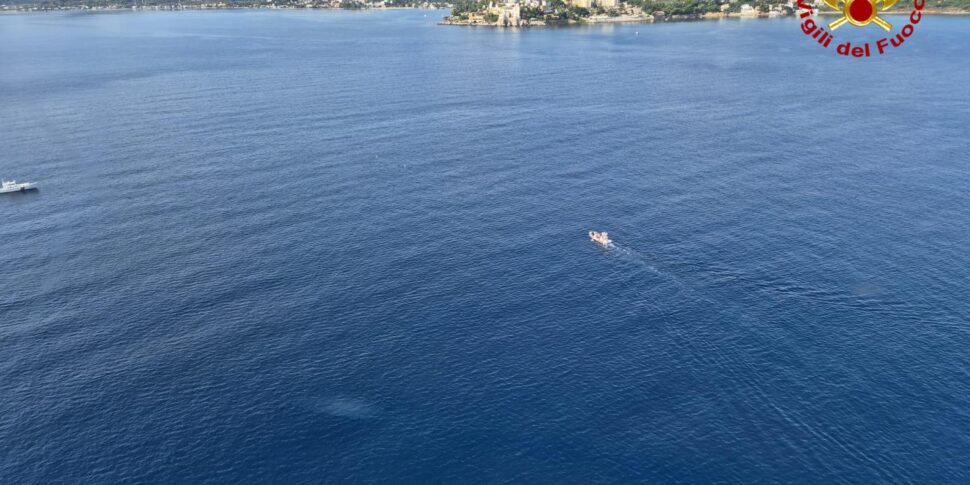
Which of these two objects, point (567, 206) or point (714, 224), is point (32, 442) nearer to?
point (567, 206)

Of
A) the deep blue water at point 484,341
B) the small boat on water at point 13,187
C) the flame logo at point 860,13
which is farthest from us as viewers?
the small boat on water at point 13,187

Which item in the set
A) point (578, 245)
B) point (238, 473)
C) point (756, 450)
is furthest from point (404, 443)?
point (578, 245)

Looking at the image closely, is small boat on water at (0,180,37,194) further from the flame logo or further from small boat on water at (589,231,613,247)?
the flame logo

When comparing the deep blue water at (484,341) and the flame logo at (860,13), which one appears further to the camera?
the flame logo at (860,13)

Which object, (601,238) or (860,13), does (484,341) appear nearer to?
(601,238)

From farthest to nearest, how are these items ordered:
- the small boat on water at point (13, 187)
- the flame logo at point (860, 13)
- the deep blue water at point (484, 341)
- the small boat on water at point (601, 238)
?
the small boat on water at point (13, 187)
the small boat on water at point (601, 238)
the flame logo at point (860, 13)
the deep blue water at point (484, 341)

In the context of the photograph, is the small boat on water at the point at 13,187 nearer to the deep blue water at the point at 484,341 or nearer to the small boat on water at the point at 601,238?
the deep blue water at the point at 484,341

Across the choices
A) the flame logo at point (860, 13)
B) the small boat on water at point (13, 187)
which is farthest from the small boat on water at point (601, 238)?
the small boat on water at point (13, 187)

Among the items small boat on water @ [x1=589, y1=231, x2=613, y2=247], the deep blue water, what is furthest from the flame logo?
small boat on water @ [x1=589, y1=231, x2=613, y2=247]
